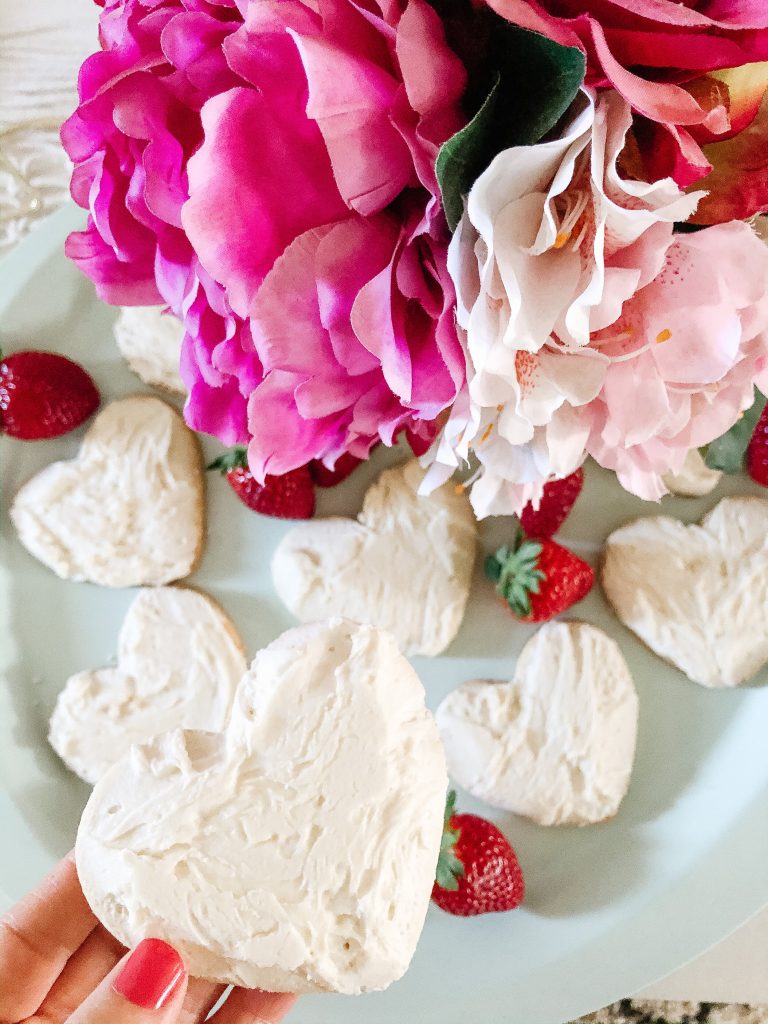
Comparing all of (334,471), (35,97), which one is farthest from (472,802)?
(35,97)

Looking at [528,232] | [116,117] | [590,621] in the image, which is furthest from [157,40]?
[590,621]

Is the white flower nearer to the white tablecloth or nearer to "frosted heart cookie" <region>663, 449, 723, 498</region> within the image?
"frosted heart cookie" <region>663, 449, 723, 498</region>

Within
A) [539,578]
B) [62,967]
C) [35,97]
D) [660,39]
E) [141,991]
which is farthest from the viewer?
[35,97]

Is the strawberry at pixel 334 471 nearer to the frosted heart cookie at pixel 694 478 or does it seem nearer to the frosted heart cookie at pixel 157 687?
the frosted heart cookie at pixel 157 687

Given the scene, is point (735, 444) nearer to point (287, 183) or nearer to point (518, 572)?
point (518, 572)

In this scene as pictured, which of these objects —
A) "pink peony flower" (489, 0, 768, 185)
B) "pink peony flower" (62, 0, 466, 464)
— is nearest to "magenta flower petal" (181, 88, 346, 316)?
"pink peony flower" (62, 0, 466, 464)

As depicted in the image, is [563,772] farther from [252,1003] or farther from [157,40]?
[157,40]
